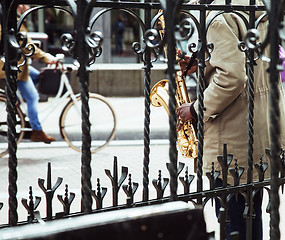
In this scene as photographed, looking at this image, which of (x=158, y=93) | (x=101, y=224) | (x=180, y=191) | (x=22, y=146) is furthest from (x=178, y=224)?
(x=22, y=146)

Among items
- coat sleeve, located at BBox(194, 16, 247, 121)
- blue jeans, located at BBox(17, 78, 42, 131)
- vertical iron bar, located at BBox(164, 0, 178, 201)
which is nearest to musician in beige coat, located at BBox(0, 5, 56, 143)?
blue jeans, located at BBox(17, 78, 42, 131)

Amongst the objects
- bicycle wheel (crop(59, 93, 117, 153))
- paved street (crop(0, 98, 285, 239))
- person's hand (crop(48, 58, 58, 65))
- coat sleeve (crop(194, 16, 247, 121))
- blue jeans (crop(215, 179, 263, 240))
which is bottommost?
paved street (crop(0, 98, 285, 239))

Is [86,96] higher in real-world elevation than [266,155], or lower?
higher

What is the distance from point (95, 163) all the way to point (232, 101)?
393 cm

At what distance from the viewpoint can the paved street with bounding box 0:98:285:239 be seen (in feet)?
16.6

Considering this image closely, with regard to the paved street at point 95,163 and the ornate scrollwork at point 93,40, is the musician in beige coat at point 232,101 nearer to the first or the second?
the ornate scrollwork at point 93,40

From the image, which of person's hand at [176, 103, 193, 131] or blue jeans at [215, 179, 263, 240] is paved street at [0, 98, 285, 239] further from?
person's hand at [176, 103, 193, 131]

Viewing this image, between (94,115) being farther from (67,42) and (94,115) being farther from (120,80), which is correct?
(120,80)

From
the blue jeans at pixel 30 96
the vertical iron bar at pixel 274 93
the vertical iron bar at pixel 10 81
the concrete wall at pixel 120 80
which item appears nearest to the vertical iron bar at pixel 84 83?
the vertical iron bar at pixel 10 81

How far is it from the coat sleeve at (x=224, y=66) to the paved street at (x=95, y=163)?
1597mm

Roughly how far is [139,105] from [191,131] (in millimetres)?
8941

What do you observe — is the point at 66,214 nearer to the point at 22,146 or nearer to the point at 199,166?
the point at 199,166

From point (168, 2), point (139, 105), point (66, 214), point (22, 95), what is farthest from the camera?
point (139, 105)

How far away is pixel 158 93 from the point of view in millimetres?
3869
